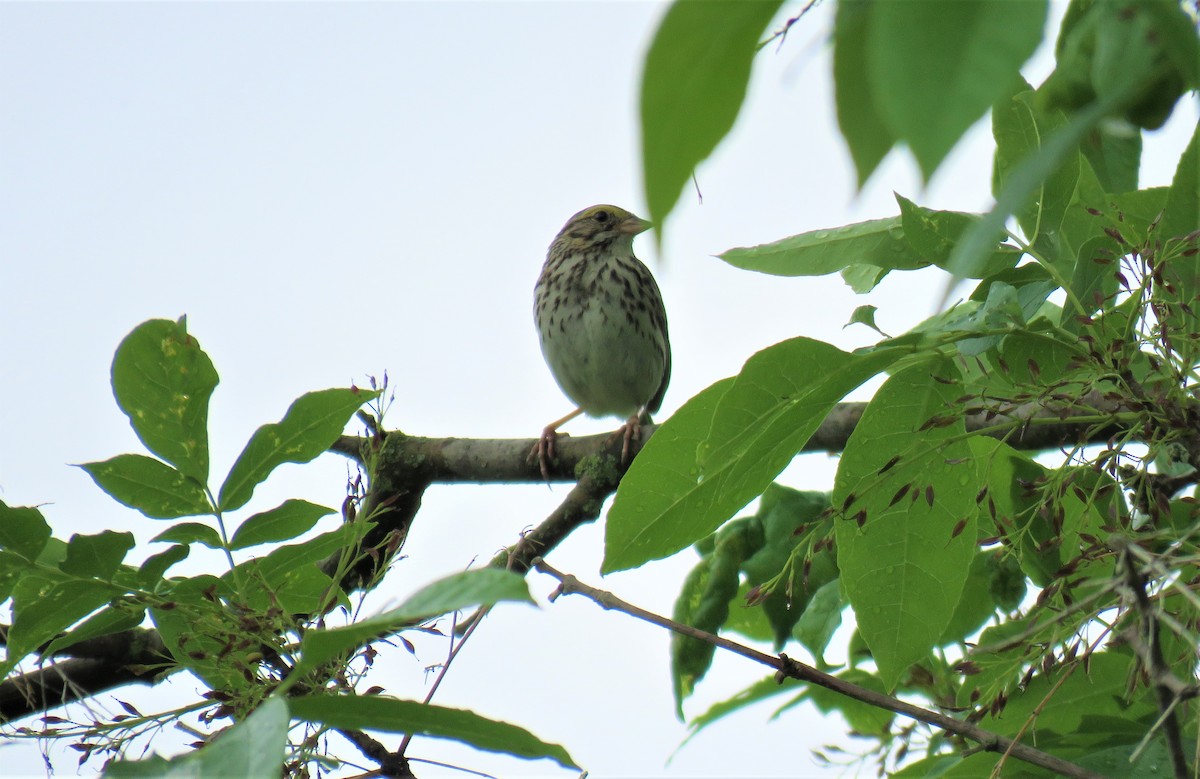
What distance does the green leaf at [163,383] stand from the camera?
5.62 feet

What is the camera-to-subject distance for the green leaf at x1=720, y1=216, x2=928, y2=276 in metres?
1.93

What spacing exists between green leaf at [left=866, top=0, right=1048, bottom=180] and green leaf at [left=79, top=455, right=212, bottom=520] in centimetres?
129

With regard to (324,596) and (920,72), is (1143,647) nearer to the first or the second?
(920,72)

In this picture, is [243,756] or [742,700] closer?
[243,756]

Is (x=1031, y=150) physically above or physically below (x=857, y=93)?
above

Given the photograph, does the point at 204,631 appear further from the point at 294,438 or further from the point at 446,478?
the point at 446,478

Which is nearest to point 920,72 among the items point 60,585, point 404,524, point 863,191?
point 863,191

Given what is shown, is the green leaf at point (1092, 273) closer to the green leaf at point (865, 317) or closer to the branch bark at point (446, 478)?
the branch bark at point (446, 478)

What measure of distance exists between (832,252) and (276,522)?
3.07ft

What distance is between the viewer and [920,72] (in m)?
0.70

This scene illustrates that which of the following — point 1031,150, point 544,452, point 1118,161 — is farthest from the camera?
point 544,452

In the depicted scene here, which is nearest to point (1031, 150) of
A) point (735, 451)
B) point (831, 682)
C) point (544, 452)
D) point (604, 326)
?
point (735, 451)

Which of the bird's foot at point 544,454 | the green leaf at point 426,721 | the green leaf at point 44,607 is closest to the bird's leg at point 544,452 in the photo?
the bird's foot at point 544,454

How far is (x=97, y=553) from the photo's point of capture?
1673 mm
